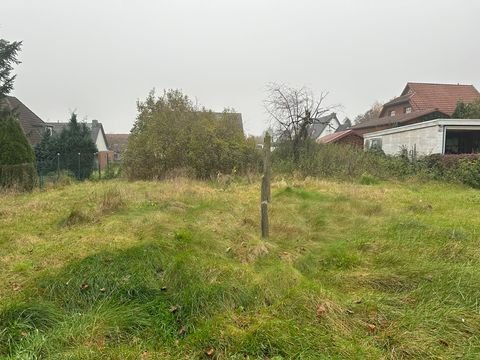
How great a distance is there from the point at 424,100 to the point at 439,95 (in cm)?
181

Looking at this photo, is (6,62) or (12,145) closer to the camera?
(12,145)

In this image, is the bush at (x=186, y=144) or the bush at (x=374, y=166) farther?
the bush at (x=186, y=144)

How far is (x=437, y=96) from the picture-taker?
31.6m

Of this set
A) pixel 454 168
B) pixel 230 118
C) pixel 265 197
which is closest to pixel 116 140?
pixel 230 118

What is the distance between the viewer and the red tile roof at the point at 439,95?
99.7 feet

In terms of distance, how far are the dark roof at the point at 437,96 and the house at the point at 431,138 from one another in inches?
344

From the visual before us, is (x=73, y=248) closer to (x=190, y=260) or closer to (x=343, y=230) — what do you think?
(x=190, y=260)

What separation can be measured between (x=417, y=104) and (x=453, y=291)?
30565 millimetres

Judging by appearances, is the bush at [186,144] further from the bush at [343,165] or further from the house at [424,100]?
the house at [424,100]

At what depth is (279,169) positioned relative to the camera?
17609mm

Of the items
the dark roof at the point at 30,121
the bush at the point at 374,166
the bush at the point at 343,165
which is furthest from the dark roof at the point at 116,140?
the bush at the point at 343,165

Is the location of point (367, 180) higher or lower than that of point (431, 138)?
lower

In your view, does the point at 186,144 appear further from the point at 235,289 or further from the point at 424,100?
the point at 424,100

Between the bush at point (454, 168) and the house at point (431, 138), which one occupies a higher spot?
the house at point (431, 138)
